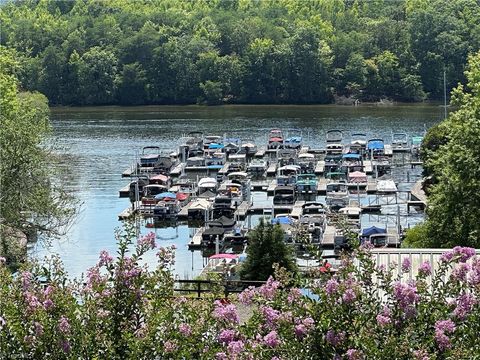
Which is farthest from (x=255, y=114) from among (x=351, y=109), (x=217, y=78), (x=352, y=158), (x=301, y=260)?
(x=301, y=260)

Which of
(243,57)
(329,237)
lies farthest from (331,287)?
(243,57)

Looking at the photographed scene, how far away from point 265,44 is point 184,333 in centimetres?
10104

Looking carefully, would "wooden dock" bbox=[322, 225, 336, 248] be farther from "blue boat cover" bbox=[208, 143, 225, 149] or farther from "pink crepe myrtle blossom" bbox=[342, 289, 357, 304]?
"pink crepe myrtle blossom" bbox=[342, 289, 357, 304]

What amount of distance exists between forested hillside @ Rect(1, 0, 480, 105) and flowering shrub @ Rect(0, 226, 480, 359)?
306 feet

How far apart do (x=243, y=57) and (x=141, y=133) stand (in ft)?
121

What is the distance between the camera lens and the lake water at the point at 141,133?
39.3 meters

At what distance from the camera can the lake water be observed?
3928 centimetres

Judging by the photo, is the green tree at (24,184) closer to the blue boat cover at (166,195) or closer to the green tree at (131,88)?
the blue boat cover at (166,195)

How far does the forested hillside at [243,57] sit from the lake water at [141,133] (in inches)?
199

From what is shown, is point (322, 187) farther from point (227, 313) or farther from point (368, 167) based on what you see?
point (227, 313)

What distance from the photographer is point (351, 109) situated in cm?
9675

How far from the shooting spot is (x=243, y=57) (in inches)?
4407

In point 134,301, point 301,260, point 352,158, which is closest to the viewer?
point 134,301

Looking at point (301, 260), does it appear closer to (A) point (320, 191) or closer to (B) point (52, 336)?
(A) point (320, 191)
